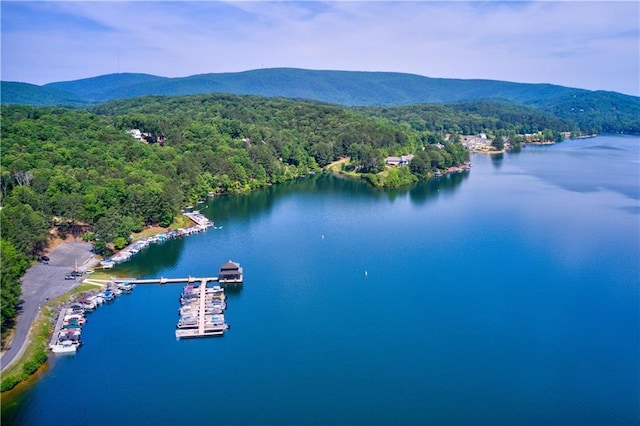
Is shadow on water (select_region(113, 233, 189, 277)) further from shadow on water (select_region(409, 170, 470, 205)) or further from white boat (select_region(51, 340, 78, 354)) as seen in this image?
shadow on water (select_region(409, 170, 470, 205))

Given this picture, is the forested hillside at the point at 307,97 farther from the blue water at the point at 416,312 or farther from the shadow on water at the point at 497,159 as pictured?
the blue water at the point at 416,312

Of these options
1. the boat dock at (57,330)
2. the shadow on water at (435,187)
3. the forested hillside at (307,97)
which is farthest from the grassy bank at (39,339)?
the forested hillside at (307,97)

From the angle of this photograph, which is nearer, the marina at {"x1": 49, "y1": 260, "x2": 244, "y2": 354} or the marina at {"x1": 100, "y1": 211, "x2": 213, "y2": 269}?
the marina at {"x1": 49, "y1": 260, "x2": 244, "y2": 354}

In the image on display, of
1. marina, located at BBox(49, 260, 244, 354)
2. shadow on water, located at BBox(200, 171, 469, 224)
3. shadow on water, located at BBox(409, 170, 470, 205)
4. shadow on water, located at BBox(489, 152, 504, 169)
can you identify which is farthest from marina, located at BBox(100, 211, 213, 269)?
shadow on water, located at BBox(489, 152, 504, 169)

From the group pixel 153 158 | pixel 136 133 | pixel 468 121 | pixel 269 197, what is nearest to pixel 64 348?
pixel 153 158

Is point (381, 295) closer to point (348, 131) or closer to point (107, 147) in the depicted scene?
point (107, 147)

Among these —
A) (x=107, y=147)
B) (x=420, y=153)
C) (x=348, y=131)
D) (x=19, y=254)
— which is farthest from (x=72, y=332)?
(x=348, y=131)

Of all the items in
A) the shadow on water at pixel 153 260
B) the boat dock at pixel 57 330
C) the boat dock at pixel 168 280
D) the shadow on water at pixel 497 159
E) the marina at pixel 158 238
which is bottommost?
the boat dock at pixel 57 330

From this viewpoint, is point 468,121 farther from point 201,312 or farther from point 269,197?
point 201,312
